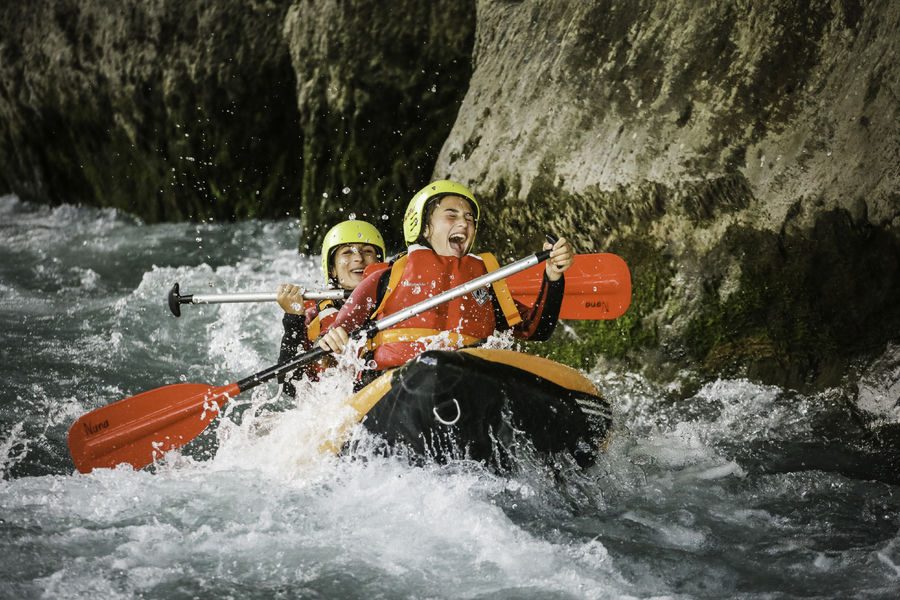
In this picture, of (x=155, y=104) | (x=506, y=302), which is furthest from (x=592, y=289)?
(x=155, y=104)

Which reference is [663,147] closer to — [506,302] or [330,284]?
[506,302]

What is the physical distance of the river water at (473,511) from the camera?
350cm

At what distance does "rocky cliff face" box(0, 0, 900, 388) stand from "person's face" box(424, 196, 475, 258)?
117 cm

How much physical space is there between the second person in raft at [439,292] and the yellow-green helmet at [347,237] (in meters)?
0.93

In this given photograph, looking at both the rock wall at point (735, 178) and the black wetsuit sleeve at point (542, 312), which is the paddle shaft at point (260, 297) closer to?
the black wetsuit sleeve at point (542, 312)

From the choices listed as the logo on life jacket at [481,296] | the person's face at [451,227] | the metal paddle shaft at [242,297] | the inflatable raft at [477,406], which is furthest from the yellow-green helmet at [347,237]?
the inflatable raft at [477,406]

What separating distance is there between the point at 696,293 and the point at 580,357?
2.92ft

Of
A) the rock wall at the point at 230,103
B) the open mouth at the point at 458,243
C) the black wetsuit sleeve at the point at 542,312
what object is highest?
the rock wall at the point at 230,103

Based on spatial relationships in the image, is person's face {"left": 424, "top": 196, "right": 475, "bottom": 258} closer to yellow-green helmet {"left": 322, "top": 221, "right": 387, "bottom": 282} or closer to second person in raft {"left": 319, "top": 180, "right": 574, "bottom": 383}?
second person in raft {"left": 319, "top": 180, "right": 574, "bottom": 383}

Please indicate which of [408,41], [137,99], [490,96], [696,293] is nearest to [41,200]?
[137,99]

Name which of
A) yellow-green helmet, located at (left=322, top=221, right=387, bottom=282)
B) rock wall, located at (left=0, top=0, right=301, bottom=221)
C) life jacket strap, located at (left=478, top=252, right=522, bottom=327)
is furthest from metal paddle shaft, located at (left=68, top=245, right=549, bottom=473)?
rock wall, located at (left=0, top=0, right=301, bottom=221)

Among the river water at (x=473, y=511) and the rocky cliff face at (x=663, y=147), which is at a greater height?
the rocky cliff face at (x=663, y=147)

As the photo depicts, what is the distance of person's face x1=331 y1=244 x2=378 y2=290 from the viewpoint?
566 centimetres

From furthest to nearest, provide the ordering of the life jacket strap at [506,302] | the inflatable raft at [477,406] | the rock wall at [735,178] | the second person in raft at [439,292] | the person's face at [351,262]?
the person's face at [351,262] → the rock wall at [735,178] → the life jacket strap at [506,302] → the second person in raft at [439,292] → the inflatable raft at [477,406]
